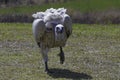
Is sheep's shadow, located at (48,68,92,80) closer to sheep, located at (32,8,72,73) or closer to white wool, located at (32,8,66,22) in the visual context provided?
sheep, located at (32,8,72,73)

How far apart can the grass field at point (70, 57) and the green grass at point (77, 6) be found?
32.8 ft

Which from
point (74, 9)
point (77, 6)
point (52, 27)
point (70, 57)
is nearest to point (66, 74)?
point (52, 27)

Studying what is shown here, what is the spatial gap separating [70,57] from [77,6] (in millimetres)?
18594

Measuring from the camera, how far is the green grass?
34.0m

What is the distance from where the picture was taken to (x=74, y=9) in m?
33.8

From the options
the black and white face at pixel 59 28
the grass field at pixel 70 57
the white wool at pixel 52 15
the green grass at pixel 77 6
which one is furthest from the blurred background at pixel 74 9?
the black and white face at pixel 59 28

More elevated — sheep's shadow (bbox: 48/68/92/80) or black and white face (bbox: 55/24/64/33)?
black and white face (bbox: 55/24/64/33)

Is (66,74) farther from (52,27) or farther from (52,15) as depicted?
(52,15)

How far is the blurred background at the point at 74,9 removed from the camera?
2933 centimetres

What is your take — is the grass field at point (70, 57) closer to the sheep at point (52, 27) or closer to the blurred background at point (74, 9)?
the sheep at point (52, 27)

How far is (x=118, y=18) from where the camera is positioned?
29.0 m

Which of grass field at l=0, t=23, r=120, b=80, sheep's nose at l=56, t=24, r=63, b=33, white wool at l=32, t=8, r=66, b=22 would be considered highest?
white wool at l=32, t=8, r=66, b=22

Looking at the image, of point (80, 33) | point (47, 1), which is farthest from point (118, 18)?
point (47, 1)

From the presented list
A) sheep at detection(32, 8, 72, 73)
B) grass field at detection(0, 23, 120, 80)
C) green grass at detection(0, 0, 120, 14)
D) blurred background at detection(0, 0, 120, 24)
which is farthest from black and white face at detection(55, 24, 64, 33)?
green grass at detection(0, 0, 120, 14)
